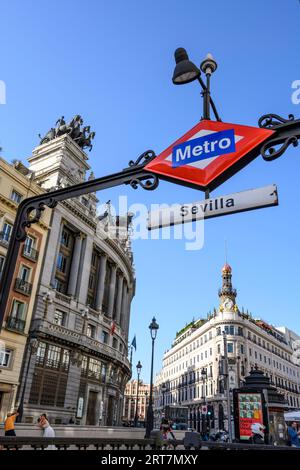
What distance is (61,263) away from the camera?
134 feet

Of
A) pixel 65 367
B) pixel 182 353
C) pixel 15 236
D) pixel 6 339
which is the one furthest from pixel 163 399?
pixel 15 236

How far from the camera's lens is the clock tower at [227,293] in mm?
77500

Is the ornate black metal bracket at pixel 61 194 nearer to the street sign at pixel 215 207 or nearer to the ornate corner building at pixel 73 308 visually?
the street sign at pixel 215 207

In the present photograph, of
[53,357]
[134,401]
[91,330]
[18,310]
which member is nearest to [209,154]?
[18,310]

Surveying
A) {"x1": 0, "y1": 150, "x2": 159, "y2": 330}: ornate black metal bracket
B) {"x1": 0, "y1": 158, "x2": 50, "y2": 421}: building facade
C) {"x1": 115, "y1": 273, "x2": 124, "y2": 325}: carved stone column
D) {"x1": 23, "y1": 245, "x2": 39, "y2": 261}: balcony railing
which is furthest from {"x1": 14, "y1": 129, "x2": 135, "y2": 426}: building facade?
{"x1": 0, "y1": 150, "x2": 159, "y2": 330}: ornate black metal bracket

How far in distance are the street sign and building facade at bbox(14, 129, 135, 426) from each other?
26.0m

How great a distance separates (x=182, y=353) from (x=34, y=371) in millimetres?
73535

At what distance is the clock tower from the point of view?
7750cm

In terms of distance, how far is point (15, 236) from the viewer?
577 cm

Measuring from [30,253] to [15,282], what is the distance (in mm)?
3351

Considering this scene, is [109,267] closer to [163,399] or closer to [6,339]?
[6,339]

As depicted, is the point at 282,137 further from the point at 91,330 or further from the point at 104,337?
the point at 104,337

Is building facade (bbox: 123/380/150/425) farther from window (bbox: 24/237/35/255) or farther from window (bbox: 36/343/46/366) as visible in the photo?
A: window (bbox: 24/237/35/255)

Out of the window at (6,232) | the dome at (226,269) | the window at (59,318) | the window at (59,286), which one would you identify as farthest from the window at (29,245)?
the dome at (226,269)
